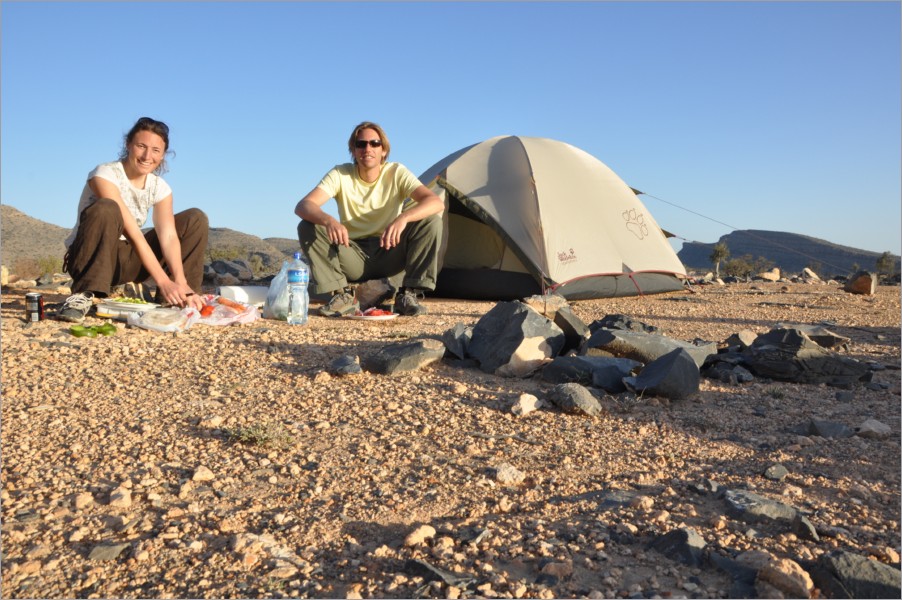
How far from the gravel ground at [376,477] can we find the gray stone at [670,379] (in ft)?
0.23

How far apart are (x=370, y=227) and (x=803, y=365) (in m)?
3.80

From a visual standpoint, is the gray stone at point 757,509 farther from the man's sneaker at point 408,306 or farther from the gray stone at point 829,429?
the man's sneaker at point 408,306

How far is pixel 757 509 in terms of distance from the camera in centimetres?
209

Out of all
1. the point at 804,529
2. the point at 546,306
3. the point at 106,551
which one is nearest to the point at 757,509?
the point at 804,529

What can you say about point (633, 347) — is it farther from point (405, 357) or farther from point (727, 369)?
point (405, 357)

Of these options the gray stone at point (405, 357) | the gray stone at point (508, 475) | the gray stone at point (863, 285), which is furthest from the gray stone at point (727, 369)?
the gray stone at point (863, 285)

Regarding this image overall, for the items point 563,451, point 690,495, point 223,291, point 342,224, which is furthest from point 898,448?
point 223,291

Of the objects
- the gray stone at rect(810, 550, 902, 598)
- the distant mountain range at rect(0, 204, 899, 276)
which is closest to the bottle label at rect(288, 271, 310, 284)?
the gray stone at rect(810, 550, 902, 598)

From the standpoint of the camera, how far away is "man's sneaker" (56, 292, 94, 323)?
497 centimetres

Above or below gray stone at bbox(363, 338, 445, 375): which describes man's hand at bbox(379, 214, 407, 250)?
above

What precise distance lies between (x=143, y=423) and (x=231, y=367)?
37.8 inches

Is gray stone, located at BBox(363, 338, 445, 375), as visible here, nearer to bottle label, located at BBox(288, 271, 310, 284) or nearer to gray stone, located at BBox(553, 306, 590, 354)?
gray stone, located at BBox(553, 306, 590, 354)

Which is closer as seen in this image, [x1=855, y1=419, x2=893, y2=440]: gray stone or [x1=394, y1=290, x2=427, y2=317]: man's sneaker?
[x1=855, y1=419, x2=893, y2=440]: gray stone

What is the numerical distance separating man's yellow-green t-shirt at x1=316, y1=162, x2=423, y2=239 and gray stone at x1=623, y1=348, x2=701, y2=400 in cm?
329
